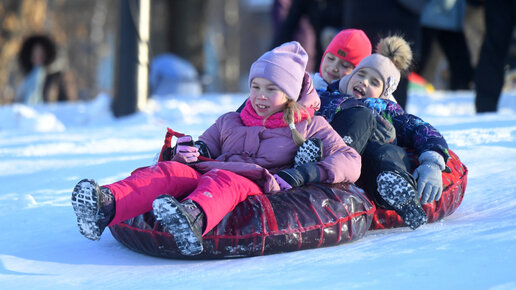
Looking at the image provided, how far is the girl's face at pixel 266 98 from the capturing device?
294cm

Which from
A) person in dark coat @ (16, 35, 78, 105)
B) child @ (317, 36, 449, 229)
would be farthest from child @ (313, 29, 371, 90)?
person in dark coat @ (16, 35, 78, 105)

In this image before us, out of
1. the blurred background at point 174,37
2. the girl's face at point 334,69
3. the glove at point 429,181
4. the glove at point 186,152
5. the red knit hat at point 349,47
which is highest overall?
the red knit hat at point 349,47

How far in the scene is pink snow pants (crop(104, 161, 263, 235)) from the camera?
8.13 ft

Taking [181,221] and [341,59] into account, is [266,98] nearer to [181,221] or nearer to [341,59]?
[181,221]

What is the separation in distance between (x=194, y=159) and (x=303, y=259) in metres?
0.62

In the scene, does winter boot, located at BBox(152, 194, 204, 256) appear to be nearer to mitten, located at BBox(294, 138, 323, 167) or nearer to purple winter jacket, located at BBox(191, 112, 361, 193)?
purple winter jacket, located at BBox(191, 112, 361, 193)

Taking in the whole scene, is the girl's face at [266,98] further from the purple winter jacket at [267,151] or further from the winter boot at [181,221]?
the winter boot at [181,221]

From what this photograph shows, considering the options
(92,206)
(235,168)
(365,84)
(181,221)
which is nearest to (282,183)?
(235,168)

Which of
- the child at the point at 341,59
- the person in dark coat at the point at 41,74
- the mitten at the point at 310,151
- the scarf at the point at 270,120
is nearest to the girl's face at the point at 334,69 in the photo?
the child at the point at 341,59

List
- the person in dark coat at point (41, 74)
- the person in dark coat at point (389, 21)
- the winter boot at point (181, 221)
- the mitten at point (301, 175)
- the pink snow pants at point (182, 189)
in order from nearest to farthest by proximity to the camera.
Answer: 1. the winter boot at point (181, 221)
2. the pink snow pants at point (182, 189)
3. the mitten at point (301, 175)
4. the person in dark coat at point (389, 21)
5. the person in dark coat at point (41, 74)

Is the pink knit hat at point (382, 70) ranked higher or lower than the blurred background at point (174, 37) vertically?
higher

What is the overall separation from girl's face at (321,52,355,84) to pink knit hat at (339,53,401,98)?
1.13 ft

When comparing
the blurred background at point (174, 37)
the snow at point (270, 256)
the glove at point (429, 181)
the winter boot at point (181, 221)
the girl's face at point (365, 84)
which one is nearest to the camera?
the snow at point (270, 256)

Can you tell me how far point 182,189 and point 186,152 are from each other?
19cm
